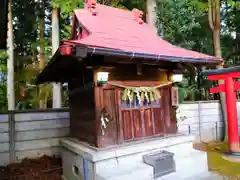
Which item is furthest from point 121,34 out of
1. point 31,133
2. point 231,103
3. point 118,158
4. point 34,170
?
point 231,103

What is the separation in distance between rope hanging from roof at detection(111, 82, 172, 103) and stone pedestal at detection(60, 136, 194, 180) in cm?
92

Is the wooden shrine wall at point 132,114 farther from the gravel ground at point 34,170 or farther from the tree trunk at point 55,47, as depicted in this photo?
the tree trunk at point 55,47

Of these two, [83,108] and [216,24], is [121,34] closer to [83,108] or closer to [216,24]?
[83,108]

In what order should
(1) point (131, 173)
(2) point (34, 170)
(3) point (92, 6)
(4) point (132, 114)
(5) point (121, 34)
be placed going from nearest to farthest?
1. (1) point (131, 173)
2. (4) point (132, 114)
3. (5) point (121, 34)
4. (3) point (92, 6)
5. (2) point (34, 170)

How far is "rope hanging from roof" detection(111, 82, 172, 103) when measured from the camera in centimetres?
464

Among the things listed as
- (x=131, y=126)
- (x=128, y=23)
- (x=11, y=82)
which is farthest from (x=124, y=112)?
(x=11, y=82)

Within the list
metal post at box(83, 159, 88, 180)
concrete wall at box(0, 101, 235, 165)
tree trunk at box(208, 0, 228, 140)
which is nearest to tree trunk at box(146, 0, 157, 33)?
tree trunk at box(208, 0, 228, 140)

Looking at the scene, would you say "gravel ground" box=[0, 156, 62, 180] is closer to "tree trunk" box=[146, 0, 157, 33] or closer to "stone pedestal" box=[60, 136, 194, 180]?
"stone pedestal" box=[60, 136, 194, 180]

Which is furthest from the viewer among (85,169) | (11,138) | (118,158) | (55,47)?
(55,47)

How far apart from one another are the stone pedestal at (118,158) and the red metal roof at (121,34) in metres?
1.87

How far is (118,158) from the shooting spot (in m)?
4.15

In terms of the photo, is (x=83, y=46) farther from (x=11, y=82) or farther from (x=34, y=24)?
(x=34, y=24)

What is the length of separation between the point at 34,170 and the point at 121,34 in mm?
4079

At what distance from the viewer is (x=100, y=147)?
168 inches
